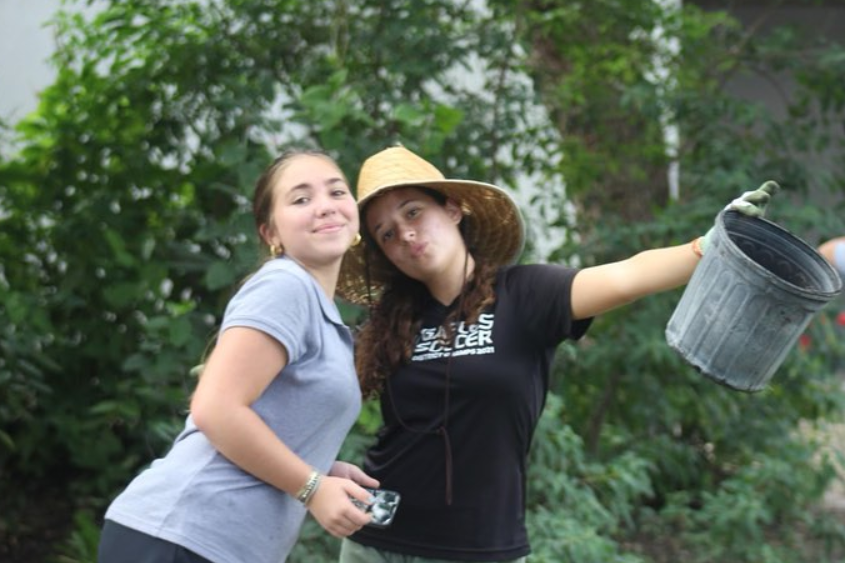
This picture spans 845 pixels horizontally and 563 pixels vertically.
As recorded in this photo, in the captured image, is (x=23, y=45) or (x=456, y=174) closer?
(x=456, y=174)

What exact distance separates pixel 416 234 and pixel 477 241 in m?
0.31

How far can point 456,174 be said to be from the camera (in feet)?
17.3

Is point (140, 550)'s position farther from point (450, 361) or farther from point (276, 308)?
point (450, 361)

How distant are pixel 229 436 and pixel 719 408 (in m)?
4.02

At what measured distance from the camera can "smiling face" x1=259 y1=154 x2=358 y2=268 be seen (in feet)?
9.09

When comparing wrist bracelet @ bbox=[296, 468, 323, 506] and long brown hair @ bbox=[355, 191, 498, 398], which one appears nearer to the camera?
wrist bracelet @ bbox=[296, 468, 323, 506]

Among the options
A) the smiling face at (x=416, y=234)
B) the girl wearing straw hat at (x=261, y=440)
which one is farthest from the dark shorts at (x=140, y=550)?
the smiling face at (x=416, y=234)

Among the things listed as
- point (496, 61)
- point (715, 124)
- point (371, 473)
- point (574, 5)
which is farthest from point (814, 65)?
point (371, 473)

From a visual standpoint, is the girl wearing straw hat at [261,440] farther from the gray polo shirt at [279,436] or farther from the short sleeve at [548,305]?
the short sleeve at [548,305]

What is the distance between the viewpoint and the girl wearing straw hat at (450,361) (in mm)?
3088

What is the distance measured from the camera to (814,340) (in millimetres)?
6148

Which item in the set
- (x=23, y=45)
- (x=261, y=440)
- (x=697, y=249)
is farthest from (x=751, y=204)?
(x=23, y=45)

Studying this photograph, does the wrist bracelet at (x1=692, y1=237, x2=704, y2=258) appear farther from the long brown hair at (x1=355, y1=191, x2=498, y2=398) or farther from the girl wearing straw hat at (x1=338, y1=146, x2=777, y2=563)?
the long brown hair at (x1=355, y1=191, x2=498, y2=398)

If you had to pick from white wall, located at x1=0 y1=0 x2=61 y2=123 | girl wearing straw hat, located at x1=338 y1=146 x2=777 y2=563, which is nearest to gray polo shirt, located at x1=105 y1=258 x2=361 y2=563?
girl wearing straw hat, located at x1=338 y1=146 x2=777 y2=563
